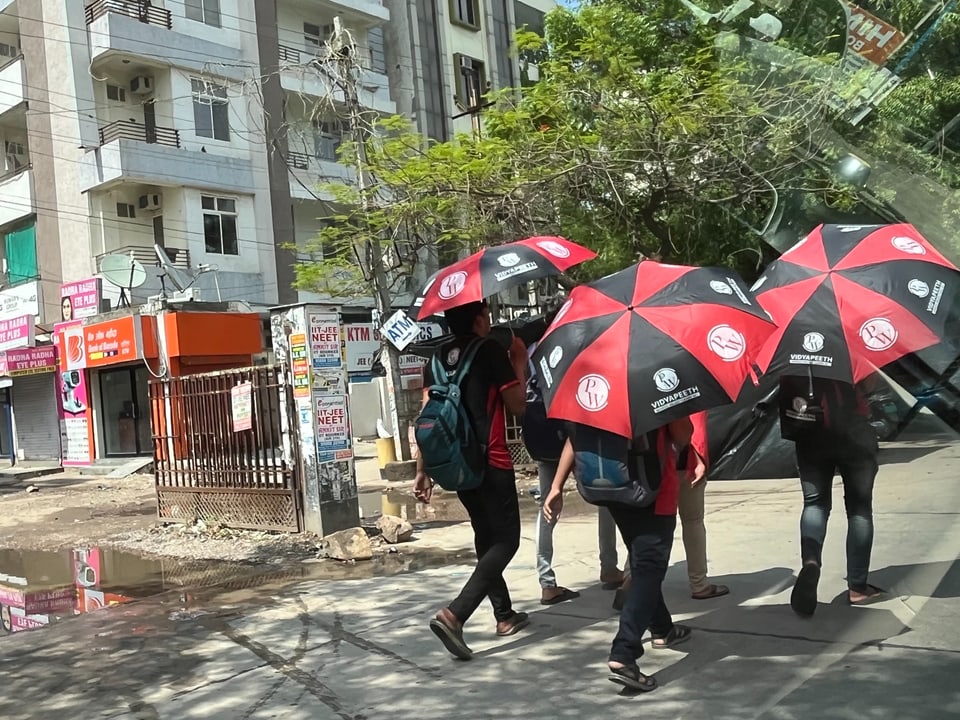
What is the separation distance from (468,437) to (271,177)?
21805 millimetres

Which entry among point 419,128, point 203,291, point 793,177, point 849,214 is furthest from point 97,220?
point 849,214

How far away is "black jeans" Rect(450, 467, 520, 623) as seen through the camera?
4.29 meters

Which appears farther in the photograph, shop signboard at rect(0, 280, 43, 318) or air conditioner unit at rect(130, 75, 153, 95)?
shop signboard at rect(0, 280, 43, 318)

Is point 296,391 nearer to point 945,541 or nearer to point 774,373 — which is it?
point 774,373

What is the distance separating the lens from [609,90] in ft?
36.1

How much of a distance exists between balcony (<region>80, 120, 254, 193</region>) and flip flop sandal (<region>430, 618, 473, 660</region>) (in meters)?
19.9

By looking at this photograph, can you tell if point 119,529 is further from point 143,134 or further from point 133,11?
point 133,11

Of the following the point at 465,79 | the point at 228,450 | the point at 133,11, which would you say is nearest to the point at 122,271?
the point at 133,11

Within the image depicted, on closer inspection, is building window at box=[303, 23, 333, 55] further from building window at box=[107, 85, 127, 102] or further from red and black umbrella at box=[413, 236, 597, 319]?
red and black umbrella at box=[413, 236, 597, 319]

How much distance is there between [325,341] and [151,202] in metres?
16.7

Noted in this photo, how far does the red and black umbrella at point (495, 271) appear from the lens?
14.4 feet

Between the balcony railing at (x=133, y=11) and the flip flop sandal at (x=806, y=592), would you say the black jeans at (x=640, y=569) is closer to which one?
the flip flop sandal at (x=806, y=592)

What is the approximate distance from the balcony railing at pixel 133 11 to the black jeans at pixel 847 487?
73.2 feet

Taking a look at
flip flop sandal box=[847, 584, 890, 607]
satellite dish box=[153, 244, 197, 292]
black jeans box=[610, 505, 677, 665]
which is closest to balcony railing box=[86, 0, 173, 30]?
satellite dish box=[153, 244, 197, 292]
